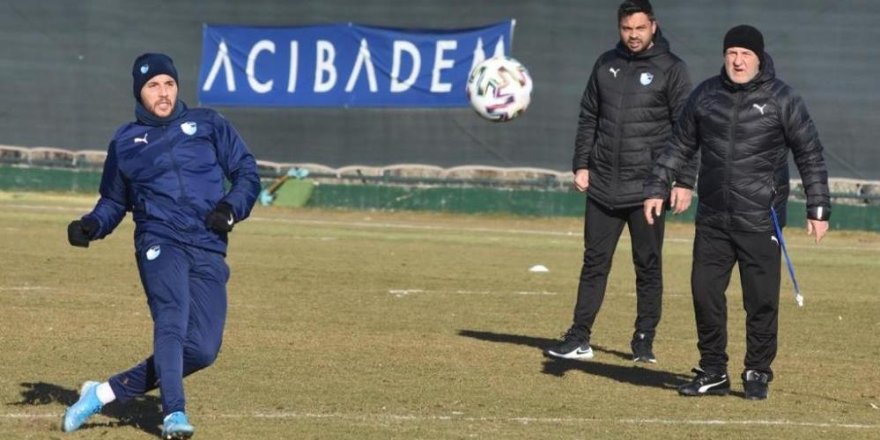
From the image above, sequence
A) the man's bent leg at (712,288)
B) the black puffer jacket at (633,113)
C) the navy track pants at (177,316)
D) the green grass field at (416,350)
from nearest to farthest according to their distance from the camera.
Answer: the navy track pants at (177,316) < the green grass field at (416,350) < the man's bent leg at (712,288) < the black puffer jacket at (633,113)

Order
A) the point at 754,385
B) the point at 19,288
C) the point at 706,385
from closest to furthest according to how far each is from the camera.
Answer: the point at 754,385 → the point at 706,385 → the point at 19,288

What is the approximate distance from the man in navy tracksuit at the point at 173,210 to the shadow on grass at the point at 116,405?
266mm

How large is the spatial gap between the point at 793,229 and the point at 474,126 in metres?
5.33

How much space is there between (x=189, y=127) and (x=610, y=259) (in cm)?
391

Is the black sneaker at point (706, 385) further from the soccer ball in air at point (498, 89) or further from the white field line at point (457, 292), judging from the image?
the soccer ball in air at point (498, 89)

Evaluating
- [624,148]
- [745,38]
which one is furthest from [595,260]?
[745,38]

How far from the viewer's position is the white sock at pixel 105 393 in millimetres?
7602

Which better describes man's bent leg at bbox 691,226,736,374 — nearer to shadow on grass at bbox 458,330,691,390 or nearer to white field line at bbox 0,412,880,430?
shadow on grass at bbox 458,330,691,390

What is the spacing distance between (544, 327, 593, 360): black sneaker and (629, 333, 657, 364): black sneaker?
31 centimetres

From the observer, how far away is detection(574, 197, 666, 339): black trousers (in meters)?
10.7

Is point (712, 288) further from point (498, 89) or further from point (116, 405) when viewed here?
point (498, 89)

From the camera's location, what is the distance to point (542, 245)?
2203 centimetres

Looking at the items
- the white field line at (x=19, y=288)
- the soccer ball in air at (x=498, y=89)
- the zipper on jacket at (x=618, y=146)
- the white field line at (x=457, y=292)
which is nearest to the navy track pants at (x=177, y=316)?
the zipper on jacket at (x=618, y=146)

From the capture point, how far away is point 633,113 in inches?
418
